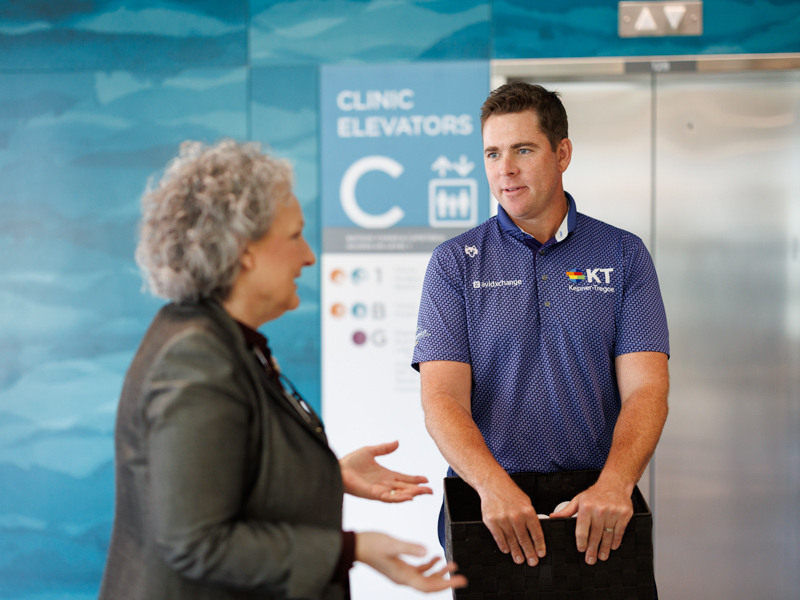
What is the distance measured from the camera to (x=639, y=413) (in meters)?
1.63

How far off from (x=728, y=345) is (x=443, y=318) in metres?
2.27

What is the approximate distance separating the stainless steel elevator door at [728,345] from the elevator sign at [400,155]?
38.3 inches

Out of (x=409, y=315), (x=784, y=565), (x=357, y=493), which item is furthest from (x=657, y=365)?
(x=784, y=565)

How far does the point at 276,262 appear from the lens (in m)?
1.18

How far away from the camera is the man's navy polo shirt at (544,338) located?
174cm

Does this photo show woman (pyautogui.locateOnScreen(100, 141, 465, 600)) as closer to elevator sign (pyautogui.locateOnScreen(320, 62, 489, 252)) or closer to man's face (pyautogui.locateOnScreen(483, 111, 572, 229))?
man's face (pyautogui.locateOnScreen(483, 111, 572, 229))

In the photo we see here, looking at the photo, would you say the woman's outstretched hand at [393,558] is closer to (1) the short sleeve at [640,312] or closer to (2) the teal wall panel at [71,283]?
(1) the short sleeve at [640,312]

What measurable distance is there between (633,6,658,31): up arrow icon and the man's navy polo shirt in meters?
1.89

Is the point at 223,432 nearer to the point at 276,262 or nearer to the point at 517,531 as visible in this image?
the point at 276,262

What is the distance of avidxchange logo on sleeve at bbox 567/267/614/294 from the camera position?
1780mm

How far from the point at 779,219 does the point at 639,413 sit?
7.60 ft

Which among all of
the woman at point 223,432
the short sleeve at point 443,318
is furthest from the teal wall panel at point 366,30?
the woman at point 223,432

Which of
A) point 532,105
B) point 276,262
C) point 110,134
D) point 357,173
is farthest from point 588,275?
point 110,134

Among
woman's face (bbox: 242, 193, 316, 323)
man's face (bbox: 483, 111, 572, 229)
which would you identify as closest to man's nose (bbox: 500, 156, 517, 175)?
man's face (bbox: 483, 111, 572, 229)
